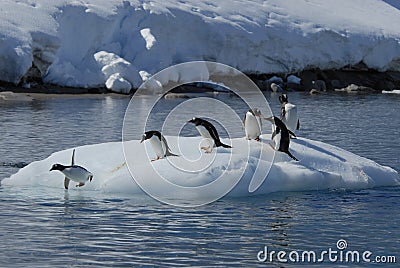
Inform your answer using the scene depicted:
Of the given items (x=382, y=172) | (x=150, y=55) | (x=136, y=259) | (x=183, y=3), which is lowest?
(x=136, y=259)

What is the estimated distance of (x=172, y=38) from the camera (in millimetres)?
43438

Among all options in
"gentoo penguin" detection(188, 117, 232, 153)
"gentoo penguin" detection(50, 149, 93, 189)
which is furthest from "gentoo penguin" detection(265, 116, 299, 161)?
"gentoo penguin" detection(50, 149, 93, 189)

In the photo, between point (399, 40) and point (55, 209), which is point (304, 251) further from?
point (399, 40)

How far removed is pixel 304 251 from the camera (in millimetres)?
9227

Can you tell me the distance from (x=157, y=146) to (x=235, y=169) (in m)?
1.23

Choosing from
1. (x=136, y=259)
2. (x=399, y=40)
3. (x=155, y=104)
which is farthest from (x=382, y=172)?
(x=399, y=40)

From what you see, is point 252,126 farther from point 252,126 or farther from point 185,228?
point 185,228

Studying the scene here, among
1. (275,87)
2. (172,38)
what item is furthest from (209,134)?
(275,87)

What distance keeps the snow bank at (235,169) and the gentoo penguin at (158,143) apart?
0.19m

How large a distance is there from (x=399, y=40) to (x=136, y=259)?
44.0 metres

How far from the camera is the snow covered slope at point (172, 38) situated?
121ft

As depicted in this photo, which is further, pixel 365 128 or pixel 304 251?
pixel 365 128

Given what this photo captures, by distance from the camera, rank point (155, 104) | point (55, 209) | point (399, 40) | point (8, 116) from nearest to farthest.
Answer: point (55, 209), point (8, 116), point (155, 104), point (399, 40)

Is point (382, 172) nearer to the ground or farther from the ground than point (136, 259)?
farther from the ground
